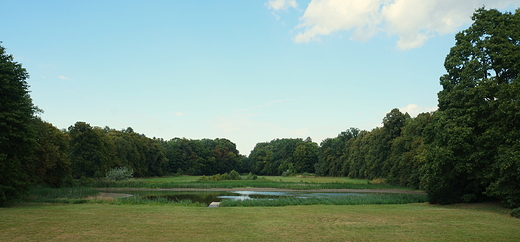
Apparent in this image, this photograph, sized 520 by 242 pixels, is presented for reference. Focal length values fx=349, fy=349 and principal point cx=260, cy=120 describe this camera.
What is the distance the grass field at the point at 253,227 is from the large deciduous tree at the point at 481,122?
494 centimetres

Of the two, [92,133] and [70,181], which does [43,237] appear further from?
[92,133]

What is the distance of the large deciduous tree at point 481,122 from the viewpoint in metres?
19.7

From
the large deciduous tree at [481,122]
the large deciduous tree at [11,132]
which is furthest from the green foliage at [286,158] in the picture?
the large deciduous tree at [11,132]

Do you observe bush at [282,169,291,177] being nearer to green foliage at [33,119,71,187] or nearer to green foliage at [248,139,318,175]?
green foliage at [248,139,318,175]

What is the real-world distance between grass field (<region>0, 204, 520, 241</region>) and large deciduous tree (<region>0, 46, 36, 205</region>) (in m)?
6.87

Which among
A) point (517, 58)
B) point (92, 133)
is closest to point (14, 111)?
point (517, 58)

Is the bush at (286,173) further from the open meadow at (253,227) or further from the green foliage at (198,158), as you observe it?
the open meadow at (253,227)

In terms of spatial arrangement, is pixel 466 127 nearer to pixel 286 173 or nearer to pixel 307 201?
pixel 307 201

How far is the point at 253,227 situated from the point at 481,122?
16754 millimetres

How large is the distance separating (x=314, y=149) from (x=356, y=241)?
112 meters

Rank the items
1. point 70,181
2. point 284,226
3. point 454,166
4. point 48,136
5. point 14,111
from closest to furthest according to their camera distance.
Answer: point 284,226 < point 14,111 < point 454,166 < point 48,136 < point 70,181

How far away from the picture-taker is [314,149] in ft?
399

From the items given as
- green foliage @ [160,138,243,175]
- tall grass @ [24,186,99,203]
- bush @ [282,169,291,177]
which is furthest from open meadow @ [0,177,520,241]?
green foliage @ [160,138,243,175]

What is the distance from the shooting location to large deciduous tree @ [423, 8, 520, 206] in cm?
1972
